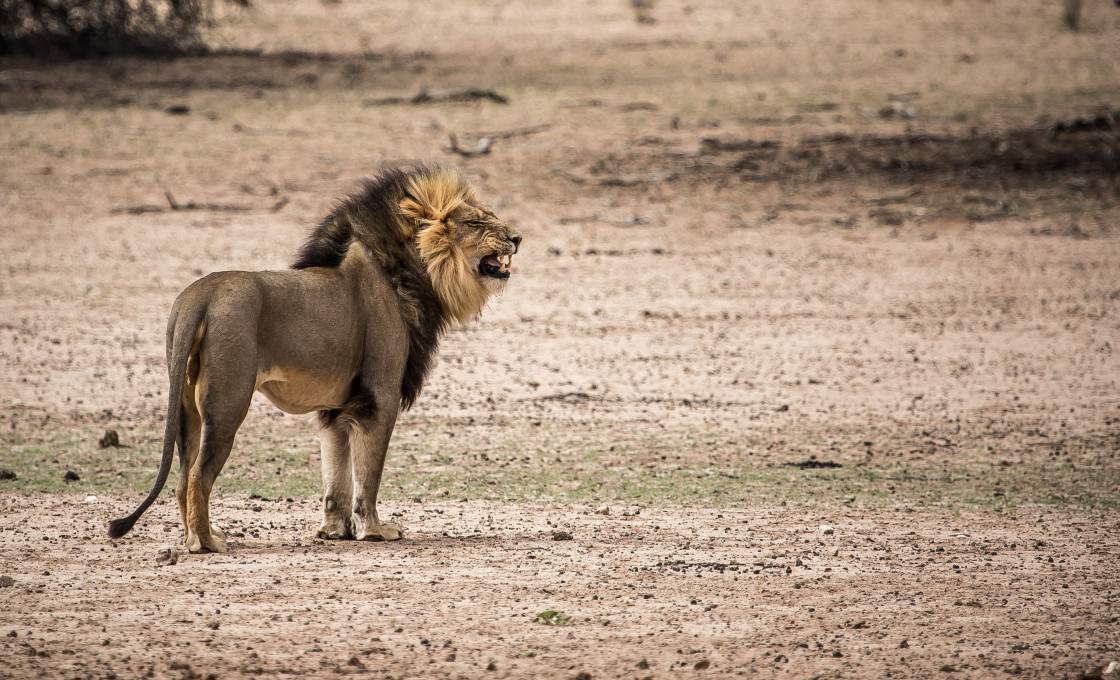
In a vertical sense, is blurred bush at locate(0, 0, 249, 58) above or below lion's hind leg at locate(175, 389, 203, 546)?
above

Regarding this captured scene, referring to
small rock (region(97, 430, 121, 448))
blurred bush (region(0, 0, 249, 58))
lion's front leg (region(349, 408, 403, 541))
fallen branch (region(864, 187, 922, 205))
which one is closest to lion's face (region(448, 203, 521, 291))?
lion's front leg (region(349, 408, 403, 541))

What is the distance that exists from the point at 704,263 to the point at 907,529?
668 centimetres

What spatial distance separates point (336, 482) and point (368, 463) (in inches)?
11.0

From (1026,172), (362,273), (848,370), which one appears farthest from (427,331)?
(1026,172)

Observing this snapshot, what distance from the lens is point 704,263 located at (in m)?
12.9

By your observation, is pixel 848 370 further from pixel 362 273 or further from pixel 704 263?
pixel 362 273

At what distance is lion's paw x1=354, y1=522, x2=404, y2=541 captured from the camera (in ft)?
19.1

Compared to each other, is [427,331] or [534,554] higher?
[427,331]

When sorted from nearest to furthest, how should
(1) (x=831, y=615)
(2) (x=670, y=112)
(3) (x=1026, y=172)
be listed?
(1) (x=831, y=615)
(3) (x=1026, y=172)
(2) (x=670, y=112)

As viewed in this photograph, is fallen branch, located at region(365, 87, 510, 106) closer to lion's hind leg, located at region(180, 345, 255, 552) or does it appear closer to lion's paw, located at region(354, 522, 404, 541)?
lion's paw, located at region(354, 522, 404, 541)

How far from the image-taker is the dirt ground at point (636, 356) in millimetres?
4961

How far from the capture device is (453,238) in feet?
19.6

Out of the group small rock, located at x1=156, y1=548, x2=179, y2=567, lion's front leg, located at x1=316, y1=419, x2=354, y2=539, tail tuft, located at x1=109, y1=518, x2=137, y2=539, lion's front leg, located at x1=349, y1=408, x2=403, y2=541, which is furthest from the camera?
lion's front leg, located at x1=316, y1=419, x2=354, y2=539

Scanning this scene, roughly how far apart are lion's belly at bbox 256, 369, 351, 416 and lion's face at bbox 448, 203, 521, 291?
86cm
